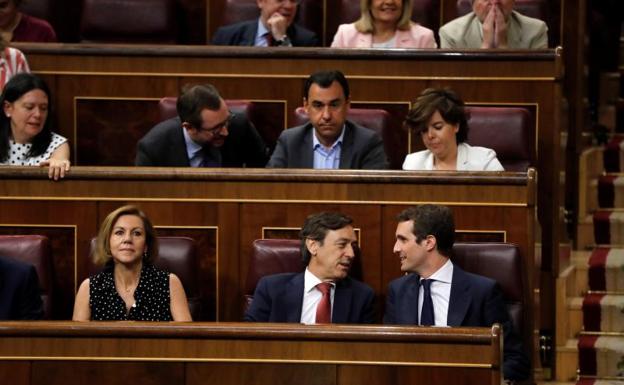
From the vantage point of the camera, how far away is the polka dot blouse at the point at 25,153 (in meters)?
3.12

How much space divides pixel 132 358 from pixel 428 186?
0.74 metres

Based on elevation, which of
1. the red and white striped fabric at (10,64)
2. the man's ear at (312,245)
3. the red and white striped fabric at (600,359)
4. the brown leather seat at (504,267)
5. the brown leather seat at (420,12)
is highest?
the brown leather seat at (420,12)

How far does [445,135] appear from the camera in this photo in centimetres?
300

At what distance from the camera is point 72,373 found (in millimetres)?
2332

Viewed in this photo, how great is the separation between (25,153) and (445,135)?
0.83m

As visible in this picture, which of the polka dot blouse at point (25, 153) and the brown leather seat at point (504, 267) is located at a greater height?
the polka dot blouse at point (25, 153)

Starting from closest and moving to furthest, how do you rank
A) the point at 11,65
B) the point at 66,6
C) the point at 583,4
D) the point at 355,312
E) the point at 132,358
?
the point at 132,358, the point at 355,312, the point at 11,65, the point at 583,4, the point at 66,6

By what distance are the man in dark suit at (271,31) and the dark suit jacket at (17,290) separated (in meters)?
1.12

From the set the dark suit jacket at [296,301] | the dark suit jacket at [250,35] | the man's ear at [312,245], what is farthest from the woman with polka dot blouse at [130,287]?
the dark suit jacket at [250,35]

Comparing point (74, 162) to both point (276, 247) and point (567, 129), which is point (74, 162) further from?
point (567, 129)

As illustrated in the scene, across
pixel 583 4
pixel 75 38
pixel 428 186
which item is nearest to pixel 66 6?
pixel 75 38

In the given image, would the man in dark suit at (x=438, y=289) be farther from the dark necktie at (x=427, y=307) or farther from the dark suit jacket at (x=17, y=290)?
the dark suit jacket at (x=17, y=290)

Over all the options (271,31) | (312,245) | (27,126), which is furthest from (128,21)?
(312,245)

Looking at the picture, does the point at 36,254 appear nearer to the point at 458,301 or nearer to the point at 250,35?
the point at 458,301
